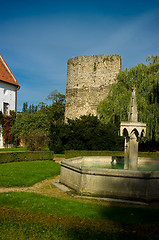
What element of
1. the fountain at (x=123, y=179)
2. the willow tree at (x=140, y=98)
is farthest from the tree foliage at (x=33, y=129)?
the fountain at (x=123, y=179)

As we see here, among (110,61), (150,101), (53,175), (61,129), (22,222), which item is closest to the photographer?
(22,222)

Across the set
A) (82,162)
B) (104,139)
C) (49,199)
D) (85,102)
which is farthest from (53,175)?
(85,102)

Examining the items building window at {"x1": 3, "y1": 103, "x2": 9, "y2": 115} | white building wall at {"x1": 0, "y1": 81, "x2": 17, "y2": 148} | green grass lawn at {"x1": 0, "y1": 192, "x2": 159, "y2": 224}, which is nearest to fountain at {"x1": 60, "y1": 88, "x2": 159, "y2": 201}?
green grass lawn at {"x1": 0, "y1": 192, "x2": 159, "y2": 224}

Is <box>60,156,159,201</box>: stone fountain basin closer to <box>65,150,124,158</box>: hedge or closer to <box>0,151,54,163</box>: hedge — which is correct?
<box>0,151,54,163</box>: hedge

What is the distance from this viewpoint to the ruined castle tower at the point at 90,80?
32.4 meters

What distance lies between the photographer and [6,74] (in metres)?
33.3

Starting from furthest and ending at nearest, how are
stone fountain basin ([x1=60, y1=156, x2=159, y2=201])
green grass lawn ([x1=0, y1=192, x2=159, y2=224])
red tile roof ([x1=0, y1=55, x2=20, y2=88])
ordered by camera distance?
red tile roof ([x1=0, y1=55, x2=20, y2=88]), stone fountain basin ([x1=60, y1=156, x2=159, y2=201]), green grass lawn ([x1=0, y1=192, x2=159, y2=224])

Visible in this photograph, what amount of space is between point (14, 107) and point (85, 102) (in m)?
9.89

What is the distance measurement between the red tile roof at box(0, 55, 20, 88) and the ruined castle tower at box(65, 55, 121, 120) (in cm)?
809

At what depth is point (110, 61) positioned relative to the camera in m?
32.4

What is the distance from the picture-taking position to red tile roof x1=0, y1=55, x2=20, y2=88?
32300 millimetres

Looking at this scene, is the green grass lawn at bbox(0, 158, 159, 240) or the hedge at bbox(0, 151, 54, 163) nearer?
the green grass lawn at bbox(0, 158, 159, 240)

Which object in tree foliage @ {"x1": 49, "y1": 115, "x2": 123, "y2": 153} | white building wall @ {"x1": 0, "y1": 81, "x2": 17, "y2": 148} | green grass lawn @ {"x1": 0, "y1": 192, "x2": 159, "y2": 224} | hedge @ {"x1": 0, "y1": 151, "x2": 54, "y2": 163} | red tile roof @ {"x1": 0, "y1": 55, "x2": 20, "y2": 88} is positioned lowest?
green grass lawn @ {"x1": 0, "y1": 192, "x2": 159, "y2": 224}

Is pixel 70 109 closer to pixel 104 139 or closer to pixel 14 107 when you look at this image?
pixel 14 107
